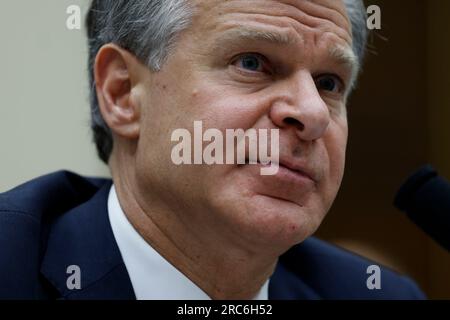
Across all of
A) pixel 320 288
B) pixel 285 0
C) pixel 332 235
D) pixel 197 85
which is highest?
pixel 285 0

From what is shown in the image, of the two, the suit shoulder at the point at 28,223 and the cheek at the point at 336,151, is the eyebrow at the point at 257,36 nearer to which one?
the cheek at the point at 336,151

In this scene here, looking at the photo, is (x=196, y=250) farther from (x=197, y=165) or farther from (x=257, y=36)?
(x=257, y=36)

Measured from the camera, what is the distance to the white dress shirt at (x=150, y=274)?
34.7 inches

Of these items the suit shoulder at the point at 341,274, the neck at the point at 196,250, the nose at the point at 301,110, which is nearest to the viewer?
the nose at the point at 301,110

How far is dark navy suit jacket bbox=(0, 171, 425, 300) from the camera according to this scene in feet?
2.69

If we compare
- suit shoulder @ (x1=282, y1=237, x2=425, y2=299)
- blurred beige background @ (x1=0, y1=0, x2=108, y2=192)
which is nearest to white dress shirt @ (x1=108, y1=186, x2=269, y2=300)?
blurred beige background @ (x1=0, y1=0, x2=108, y2=192)

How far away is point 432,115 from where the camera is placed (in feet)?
3.38

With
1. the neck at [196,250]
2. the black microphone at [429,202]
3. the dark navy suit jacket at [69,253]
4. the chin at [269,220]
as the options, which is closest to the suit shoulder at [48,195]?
the dark navy suit jacket at [69,253]

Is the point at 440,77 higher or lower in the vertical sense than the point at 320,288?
higher

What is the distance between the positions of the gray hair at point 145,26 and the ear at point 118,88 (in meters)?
0.02

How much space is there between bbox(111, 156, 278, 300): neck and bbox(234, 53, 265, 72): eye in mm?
220

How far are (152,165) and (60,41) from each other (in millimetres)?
310

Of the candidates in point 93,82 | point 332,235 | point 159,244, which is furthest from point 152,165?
point 332,235
